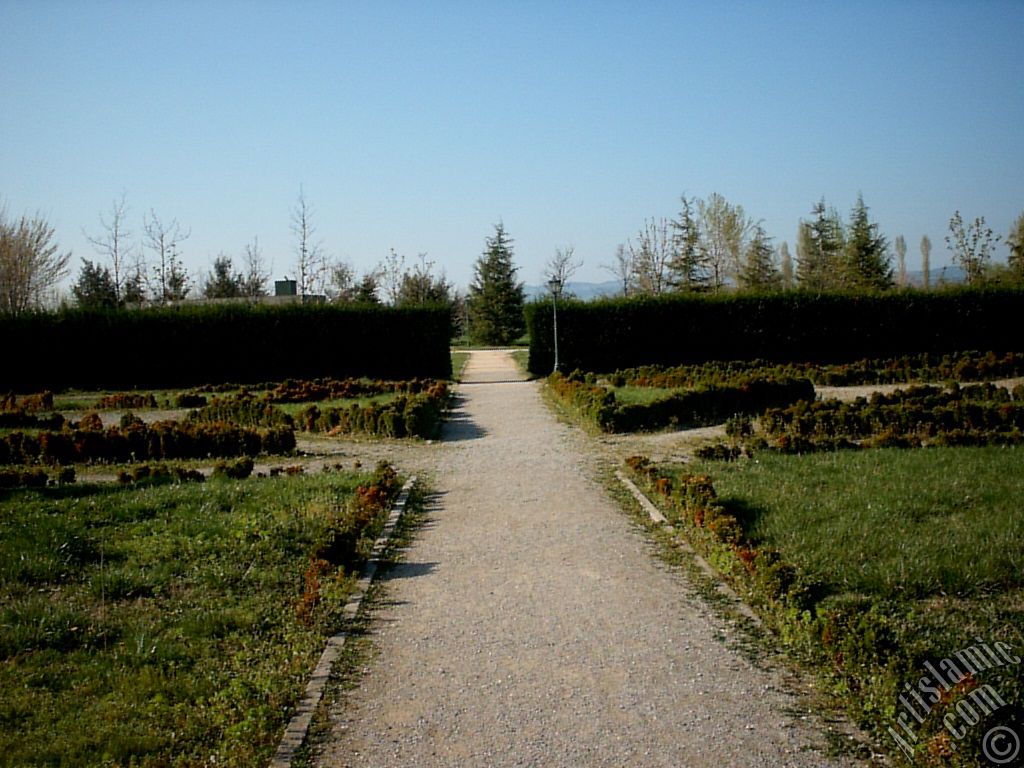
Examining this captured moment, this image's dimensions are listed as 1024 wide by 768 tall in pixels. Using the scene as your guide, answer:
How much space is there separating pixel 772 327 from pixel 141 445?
67.3ft

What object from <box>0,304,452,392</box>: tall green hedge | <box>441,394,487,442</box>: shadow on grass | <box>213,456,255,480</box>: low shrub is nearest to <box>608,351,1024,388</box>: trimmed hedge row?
<box>441,394,487,442</box>: shadow on grass

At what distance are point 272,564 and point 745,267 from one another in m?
47.5

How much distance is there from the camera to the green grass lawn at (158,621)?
13.7 ft

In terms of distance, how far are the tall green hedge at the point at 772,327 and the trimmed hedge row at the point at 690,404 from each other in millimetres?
9948

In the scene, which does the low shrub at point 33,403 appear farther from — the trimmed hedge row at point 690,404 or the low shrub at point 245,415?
the trimmed hedge row at point 690,404

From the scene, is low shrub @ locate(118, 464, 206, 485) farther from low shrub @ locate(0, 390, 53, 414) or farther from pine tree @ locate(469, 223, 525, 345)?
pine tree @ locate(469, 223, 525, 345)

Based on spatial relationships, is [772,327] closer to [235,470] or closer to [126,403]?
[126,403]

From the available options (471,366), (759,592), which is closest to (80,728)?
(759,592)

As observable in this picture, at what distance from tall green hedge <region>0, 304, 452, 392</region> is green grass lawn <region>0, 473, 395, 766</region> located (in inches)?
663

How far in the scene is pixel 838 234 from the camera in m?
54.1

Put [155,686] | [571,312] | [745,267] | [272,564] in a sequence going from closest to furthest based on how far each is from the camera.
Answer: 1. [155,686]
2. [272,564]
3. [571,312]
4. [745,267]

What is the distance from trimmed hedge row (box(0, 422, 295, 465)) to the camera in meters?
11.7

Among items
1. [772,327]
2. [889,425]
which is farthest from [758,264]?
[889,425]

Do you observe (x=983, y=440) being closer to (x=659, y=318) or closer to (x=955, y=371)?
(x=955, y=371)
